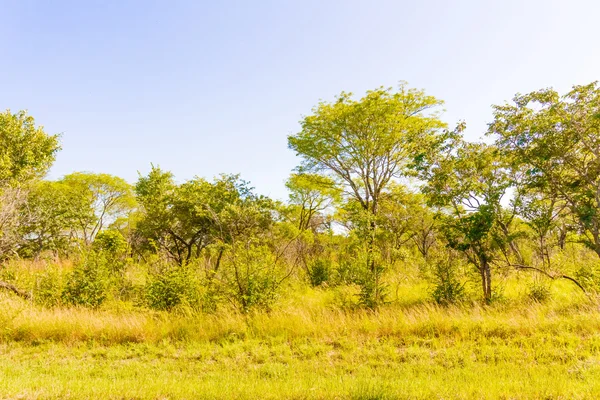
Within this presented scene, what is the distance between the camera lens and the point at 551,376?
4.31 meters

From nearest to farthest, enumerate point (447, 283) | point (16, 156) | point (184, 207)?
point (447, 283) < point (16, 156) < point (184, 207)

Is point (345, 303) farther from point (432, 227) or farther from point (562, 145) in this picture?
point (562, 145)

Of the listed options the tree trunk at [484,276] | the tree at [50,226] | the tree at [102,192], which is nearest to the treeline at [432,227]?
the tree trunk at [484,276]

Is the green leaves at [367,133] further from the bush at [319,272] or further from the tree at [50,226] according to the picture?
the tree at [50,226]

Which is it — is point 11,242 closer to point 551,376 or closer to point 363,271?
point 363,271

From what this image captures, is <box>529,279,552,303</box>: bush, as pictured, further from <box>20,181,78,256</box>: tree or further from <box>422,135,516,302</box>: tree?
<box>20,181,78,256</box>: tree

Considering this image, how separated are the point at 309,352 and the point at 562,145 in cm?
947

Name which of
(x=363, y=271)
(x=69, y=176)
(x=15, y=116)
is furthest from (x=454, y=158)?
(x=69, y=176)

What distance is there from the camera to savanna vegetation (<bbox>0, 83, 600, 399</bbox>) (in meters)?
4.44

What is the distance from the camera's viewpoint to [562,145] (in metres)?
8.50

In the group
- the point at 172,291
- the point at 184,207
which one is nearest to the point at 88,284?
the point at 172,291

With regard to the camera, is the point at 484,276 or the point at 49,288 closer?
the point at 484,276

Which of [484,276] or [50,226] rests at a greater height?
[50,226]

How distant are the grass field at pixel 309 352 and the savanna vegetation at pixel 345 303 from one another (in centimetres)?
4
